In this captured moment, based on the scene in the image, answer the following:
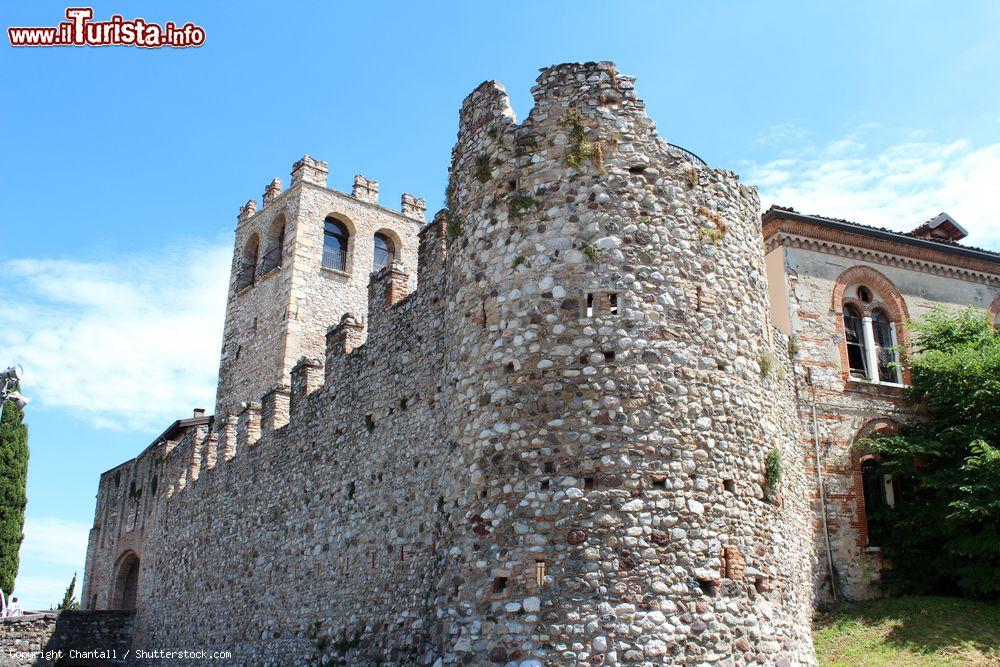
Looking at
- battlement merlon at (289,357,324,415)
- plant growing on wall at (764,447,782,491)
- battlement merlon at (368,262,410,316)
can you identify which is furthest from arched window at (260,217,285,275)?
plant growing on wall at (764,447,782,491)

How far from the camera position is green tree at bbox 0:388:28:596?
25.4 meters

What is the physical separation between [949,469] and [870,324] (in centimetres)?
360

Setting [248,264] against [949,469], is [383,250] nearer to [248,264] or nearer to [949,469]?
[248,264]

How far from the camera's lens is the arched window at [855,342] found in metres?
16.8

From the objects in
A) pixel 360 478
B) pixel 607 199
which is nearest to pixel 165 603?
pixel 360 478

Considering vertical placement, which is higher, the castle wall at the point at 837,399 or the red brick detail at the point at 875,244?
the red brick detail at the point at 875,244

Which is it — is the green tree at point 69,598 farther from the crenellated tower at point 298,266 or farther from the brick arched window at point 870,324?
the brick arched window at point 870,324

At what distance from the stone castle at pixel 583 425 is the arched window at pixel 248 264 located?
59.3ft

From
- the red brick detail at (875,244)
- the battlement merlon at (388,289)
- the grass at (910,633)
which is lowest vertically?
the grass at (910,633)

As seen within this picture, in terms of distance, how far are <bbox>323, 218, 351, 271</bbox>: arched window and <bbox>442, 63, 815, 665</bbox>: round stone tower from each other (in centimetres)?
2219

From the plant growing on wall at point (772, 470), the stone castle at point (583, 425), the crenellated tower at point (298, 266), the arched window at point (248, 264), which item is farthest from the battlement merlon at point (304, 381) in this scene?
the arched window at point (248, 264)

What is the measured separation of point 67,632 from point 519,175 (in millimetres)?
20923

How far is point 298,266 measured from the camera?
31.5 m

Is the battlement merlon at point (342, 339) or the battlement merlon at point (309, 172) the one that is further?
the battlement merlon at point (309, 172)
